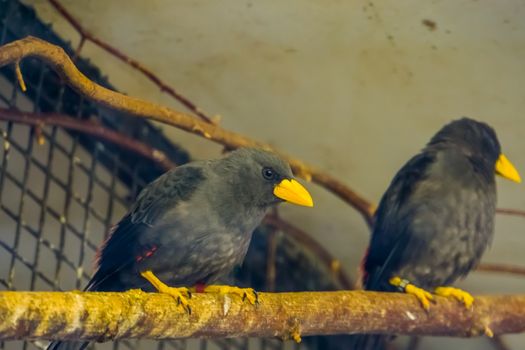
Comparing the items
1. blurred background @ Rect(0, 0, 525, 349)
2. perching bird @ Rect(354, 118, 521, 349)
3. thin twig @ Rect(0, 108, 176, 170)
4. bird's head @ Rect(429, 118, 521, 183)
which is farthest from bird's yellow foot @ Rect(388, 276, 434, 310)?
thin twig @ Rect(0, 108, 176, 170)

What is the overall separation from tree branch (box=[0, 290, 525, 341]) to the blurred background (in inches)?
35.4

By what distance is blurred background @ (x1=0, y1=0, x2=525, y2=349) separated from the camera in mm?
3391

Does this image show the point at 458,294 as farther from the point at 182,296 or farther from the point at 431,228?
the point at 182,296

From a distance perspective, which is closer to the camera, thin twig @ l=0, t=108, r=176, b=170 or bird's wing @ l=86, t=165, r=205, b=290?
bird's wing @ l=86, t=165, r=205, b=290

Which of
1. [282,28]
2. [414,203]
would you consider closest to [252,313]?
[414,203]

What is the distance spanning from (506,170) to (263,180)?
1.14m

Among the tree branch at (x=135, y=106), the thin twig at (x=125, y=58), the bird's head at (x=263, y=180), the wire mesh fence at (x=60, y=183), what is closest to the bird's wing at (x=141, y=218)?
the bird's head at (x=263, y=180)

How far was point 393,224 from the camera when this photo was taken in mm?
3410

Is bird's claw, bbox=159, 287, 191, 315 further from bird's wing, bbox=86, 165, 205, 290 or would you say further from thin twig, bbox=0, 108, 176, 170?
thin twig, bbox=0, 108, 176, 170

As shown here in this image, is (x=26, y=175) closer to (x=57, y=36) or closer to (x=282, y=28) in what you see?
(x=57, y=36)

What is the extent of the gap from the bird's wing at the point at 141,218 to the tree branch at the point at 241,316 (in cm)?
34

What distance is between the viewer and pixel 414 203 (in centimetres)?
339

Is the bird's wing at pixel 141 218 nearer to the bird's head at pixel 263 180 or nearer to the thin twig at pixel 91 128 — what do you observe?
the bird's head at pixel 263 180

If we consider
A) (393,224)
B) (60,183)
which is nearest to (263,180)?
(393,224)
